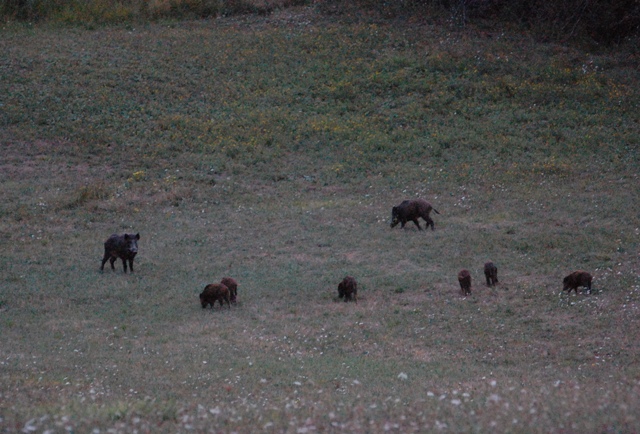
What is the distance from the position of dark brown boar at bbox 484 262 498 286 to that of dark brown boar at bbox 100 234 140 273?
25.8 feet

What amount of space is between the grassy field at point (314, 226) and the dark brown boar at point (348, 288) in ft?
0.75

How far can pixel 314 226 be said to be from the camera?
845 inches

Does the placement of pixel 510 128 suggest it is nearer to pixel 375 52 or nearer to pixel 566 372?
pixel 375 52

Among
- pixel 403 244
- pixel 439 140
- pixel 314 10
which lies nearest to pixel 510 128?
pixel 439 140

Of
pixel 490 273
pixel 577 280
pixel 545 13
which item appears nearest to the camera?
pixel 577 280

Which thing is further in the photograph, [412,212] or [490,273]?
[412,212]

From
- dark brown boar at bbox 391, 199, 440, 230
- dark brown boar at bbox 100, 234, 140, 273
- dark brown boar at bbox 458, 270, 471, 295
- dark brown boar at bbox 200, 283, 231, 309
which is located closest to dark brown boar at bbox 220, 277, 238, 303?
dark brown boar at bbox 200, 283, 231, 309

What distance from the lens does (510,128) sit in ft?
102

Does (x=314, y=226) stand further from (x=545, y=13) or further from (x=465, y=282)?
(x=545, y=13)

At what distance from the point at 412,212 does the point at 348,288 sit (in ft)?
20.7

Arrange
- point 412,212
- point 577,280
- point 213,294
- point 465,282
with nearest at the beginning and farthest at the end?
1. point 577,280
2. point 213,294
3. point 465,282
4. point 412,212

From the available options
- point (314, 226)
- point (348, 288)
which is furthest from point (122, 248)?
point (314, 226)

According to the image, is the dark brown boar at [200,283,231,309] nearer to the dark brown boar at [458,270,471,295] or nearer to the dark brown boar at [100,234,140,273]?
the dark brown boar at [100,234,140,273]

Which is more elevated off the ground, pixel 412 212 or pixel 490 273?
pixel 412 212
